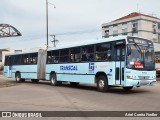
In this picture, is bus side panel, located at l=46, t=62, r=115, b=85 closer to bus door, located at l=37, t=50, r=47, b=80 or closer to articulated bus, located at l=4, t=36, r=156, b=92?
articulated bus, located at l=4, t=36, r=156, b=92

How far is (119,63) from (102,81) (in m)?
1.87

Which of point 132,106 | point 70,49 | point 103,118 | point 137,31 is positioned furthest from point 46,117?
point 137,31

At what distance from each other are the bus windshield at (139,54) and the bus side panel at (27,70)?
1178cm

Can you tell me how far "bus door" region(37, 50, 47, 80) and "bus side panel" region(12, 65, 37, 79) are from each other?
662 mm

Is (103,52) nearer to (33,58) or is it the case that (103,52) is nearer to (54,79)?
(54,79)

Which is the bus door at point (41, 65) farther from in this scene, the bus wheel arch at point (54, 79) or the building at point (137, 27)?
the building at point (137, 27)

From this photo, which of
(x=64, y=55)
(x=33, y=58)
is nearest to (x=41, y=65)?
(x=33, y=58)

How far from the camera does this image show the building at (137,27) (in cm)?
6856

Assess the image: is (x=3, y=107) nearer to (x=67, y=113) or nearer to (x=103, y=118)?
(x=67, y=113)

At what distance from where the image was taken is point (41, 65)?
84.8 feet

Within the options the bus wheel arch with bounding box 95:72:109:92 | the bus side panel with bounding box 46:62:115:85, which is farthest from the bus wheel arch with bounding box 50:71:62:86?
the bus wheel arch with bounding box 95:72:109:92

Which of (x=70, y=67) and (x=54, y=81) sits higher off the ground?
(x=70, y=67)

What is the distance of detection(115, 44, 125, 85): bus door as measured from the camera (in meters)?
16.5

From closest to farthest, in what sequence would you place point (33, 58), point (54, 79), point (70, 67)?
point (70, 67) → point (54, 79) → point (33, 58)
